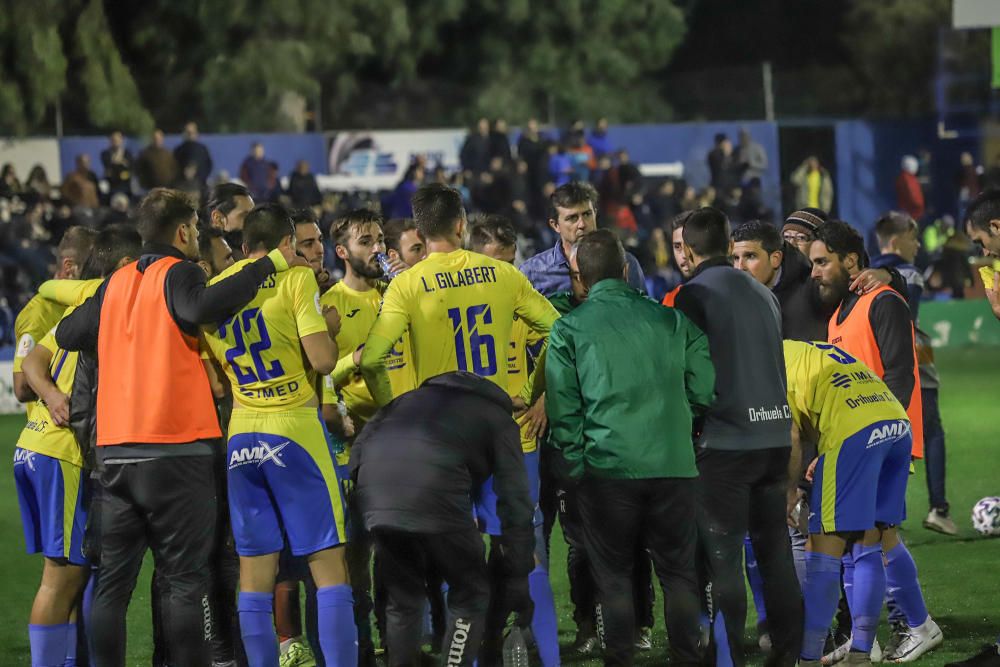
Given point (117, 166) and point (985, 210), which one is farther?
point (117, 166)

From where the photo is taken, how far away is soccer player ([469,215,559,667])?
6.39m

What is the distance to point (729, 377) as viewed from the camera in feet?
20.5

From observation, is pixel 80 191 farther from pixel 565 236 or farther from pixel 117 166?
pixel 565 236

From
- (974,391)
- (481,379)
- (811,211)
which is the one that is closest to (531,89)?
(974,391)

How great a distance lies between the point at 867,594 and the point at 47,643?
142 inches

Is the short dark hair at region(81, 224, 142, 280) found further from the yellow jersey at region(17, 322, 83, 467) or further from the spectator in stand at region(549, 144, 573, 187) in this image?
the spectator in stand at region(549, 144, 573, 187)

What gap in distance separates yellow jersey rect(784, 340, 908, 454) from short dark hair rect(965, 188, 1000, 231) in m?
0.90

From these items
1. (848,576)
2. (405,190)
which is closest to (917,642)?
(848,576)

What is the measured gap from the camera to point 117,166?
2281 centimetres

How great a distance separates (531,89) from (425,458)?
3164 cm

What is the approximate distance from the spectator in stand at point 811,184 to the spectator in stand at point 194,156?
10501mm

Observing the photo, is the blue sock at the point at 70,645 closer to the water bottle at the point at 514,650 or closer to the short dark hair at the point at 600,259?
the water bottle at the point at 514,650

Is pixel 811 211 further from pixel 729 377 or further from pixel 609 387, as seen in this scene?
pixel 609 387

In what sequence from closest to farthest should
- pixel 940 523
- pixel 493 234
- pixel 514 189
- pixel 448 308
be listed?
Result: pixel 448 308 → pixel 493 234 → pixel 940 523 → pixel 514 189
